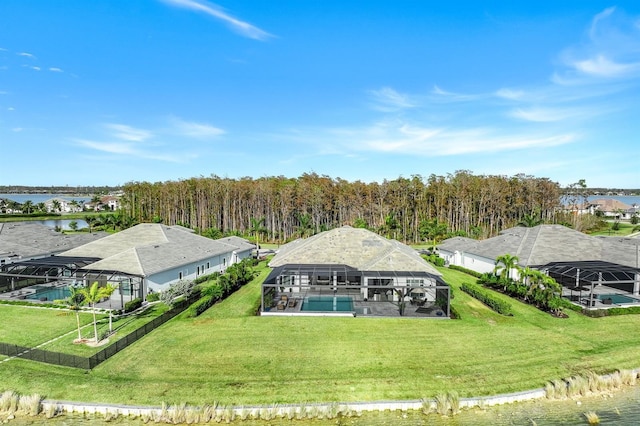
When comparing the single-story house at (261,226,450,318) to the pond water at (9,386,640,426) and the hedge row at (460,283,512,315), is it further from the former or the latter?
the pond water at (9,386,640,426)

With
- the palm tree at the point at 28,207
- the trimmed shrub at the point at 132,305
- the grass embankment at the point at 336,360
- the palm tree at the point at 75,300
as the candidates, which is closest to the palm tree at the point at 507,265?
the grass embankment at the point at 336,360

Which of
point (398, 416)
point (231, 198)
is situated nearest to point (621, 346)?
point (398, 416)

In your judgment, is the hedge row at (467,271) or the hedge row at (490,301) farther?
the hedge row at (467,271)

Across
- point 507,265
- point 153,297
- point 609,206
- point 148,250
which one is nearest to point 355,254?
point 507,265

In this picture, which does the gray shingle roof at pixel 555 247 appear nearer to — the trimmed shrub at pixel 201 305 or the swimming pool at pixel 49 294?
the trimmed shrub at pixel 201 305

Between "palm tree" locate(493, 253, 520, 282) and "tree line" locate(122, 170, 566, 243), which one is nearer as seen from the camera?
"palm tree" locate(493, 253, 520, 282)

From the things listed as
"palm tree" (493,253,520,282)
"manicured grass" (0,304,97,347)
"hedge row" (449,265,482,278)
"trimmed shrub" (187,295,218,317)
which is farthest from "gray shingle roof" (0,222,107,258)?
"palm tree" (493,253,520,282)
